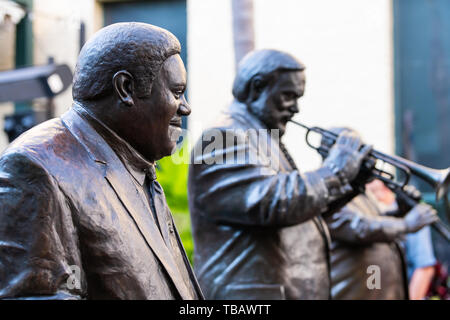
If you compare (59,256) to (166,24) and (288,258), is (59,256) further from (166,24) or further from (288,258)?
A: (166,24)

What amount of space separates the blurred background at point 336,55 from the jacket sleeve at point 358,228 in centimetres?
452

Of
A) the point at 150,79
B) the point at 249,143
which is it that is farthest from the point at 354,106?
the point at 150,79

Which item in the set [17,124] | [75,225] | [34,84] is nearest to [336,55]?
[34,84]

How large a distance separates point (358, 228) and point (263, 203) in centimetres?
177

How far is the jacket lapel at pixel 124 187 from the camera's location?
2613 millimetres

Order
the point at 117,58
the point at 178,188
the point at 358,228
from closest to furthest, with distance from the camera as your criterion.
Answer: the point at 117,58 → the point at 358,228 → the point at 178,188

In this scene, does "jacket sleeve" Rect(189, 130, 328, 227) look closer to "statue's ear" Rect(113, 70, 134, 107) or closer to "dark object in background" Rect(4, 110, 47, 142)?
"statue's ear" Rect(113, 70, 134, 107)

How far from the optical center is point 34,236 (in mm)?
2318

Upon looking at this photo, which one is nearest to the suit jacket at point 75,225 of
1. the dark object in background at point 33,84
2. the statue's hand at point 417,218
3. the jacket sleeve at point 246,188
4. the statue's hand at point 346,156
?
the jacket sleeve at point 246,188

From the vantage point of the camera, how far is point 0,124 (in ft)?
36.3

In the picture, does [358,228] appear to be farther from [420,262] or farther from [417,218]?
[420,262]

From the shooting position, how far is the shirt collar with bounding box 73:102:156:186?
8.81 feet

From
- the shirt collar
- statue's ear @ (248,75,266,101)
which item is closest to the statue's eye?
statue's ear @ (248,75,266,101)
